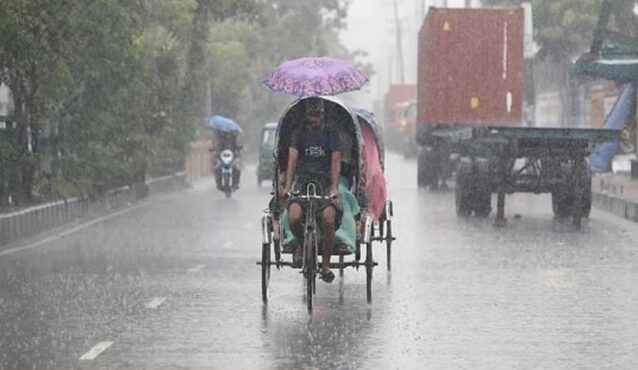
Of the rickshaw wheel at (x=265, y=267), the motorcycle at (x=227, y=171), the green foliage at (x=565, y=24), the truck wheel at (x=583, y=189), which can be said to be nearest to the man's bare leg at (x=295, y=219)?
the rickshaw wheel at (x=265, y=267)

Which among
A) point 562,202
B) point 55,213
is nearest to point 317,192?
point 55,213

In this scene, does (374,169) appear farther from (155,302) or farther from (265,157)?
(265,157)

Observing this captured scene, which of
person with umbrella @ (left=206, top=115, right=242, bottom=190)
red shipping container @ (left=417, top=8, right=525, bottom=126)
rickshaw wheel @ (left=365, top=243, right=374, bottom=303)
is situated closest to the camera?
rickshaw wheel @ (left=365, top=243, right=374, bottom=303)

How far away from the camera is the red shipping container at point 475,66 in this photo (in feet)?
122

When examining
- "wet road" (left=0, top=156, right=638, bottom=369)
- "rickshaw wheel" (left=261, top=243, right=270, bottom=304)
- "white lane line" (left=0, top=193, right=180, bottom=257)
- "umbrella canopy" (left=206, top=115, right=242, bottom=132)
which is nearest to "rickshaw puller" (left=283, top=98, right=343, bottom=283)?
"rickshaw wheel" (left=261, top=243, right=270, bottom=304)

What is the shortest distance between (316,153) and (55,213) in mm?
13332

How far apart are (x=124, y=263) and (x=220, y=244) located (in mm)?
3376

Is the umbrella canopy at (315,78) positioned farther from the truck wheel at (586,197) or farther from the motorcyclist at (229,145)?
the motorcyclist at (229,145)

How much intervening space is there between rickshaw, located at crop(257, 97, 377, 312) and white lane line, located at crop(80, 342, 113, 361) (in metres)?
2.52

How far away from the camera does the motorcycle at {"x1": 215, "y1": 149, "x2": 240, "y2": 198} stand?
123ft

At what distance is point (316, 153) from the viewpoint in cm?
1469

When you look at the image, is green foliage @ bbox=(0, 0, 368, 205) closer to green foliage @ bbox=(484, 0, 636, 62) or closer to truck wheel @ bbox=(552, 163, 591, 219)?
truck wheel @ bbox=(552, 163, 591, 219)

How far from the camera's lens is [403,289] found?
16391 millimetres

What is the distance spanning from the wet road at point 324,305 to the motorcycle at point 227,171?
40.8 ft
